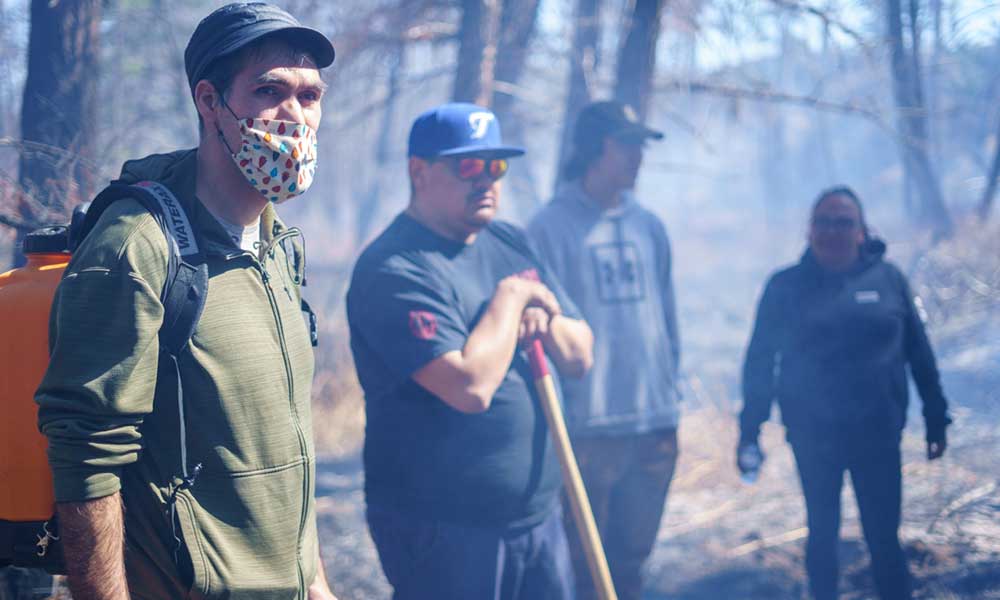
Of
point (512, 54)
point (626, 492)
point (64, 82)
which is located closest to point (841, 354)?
point (626, 492)

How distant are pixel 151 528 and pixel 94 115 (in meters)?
2.83

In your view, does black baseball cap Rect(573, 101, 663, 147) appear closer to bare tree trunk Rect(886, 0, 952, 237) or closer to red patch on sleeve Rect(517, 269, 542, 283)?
red patch on sleeve Rect(517, 269, 542, 283)

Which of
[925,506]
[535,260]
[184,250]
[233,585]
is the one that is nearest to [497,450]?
[535,260]

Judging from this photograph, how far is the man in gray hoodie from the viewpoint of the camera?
4.05 m

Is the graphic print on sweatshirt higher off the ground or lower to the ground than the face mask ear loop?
lower

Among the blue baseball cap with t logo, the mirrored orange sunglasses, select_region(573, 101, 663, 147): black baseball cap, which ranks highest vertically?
select_region(573, 101, 663, 147): black baseball cap

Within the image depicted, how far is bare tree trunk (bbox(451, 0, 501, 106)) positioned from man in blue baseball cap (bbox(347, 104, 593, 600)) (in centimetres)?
301

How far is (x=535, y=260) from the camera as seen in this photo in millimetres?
3381

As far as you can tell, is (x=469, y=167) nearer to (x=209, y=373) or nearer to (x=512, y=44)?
(x=209, y=373)

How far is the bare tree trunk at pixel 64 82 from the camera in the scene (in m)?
3.70

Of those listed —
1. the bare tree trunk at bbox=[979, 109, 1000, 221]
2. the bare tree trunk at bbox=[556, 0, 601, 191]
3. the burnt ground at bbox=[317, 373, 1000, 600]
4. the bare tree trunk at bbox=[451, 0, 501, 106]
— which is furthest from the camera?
the bare tree trunk at bbox=[979, 109, 1000, 221]

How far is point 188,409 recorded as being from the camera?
5.77 feet

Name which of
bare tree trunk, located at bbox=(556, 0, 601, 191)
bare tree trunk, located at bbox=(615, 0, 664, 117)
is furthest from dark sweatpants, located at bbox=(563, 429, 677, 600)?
bare tree trunk, located at bbox=(556, 0, 601, 191)

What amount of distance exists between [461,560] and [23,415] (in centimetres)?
158
